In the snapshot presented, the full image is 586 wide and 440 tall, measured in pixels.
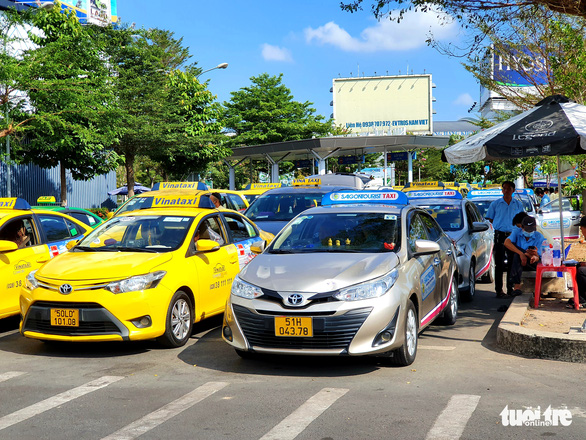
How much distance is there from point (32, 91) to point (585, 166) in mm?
15510

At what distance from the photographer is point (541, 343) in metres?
6.71

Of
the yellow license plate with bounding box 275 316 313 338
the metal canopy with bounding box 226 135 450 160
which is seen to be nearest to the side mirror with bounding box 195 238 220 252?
the yellow license plate with bounding box 275 316 313 338

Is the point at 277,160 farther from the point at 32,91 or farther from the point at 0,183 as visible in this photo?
the point at 32,91

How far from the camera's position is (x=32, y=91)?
64.2ft

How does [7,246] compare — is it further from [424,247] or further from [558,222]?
[558,222]

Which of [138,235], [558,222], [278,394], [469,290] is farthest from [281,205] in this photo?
[278,394]

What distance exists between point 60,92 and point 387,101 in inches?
3963

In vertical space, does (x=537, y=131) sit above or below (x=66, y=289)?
above

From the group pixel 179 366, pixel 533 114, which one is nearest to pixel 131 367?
pixel 179 366

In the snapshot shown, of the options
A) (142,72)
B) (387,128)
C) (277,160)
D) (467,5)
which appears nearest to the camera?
(467,5)

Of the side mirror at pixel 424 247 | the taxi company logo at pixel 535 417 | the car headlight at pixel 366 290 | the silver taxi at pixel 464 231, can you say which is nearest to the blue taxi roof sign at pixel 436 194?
the silver taxi at pixel 464 231

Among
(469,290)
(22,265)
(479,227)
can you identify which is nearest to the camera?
(22,265)

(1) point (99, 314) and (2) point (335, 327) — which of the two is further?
(1) point (99, 314)

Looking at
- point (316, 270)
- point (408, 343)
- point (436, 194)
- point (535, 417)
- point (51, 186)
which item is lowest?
point (535, 417)
